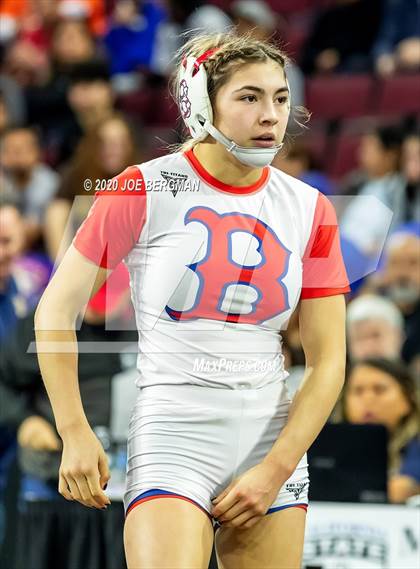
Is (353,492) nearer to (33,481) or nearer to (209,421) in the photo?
(33,481)

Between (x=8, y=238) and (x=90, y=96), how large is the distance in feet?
8.87

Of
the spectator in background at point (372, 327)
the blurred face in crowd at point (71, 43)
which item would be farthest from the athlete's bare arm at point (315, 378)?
the blurred face in crowd at point (71, 43)

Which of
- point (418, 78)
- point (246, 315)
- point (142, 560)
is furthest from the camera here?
point (418, 78)

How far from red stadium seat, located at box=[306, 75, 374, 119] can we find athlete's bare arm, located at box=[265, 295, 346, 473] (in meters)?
4.60

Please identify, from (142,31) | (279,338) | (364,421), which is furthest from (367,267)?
(142,31)

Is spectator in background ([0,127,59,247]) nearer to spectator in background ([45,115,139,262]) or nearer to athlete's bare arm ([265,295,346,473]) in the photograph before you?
spectator in background ([45,115,139,262])

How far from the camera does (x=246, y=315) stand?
2.35m

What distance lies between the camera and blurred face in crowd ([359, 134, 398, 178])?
19.0 feet

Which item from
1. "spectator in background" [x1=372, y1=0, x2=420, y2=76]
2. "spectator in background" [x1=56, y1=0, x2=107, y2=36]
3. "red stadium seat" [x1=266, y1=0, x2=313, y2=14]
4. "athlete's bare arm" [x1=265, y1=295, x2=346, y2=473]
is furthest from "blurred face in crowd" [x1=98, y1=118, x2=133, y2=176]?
"red stadium seat" [x1=266, y1=0, x2=313, y2=14]

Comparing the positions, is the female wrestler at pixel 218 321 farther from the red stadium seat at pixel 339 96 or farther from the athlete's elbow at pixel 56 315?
the red stadium seat at pixel 339 96

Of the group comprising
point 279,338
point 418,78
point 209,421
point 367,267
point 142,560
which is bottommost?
point 142,560

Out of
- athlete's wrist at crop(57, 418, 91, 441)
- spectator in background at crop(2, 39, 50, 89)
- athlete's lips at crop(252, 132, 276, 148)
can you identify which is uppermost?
spectator in background at crop(2, 39, 50, 89)

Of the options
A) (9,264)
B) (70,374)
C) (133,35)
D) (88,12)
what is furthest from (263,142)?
(88,12)

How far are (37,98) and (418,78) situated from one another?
2.06 m
